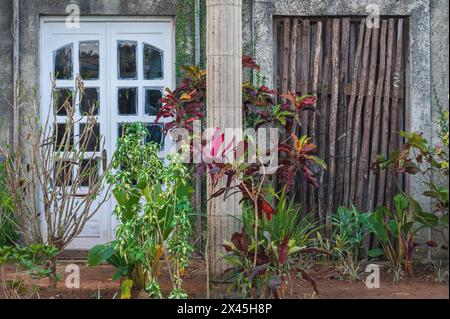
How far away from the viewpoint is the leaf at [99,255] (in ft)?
19.6

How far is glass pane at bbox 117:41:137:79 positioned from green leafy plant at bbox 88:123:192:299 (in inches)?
84.8

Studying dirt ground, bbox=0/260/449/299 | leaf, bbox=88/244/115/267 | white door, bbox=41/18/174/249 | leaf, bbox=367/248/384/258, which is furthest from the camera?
white door, bbox=41/18/174/249

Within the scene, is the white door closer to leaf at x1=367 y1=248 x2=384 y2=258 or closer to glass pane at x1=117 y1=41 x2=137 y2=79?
glass pane at x1=117 y1=41 x2=137 y2=79

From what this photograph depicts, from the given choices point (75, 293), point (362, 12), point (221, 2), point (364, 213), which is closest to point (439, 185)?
point (364, 213)

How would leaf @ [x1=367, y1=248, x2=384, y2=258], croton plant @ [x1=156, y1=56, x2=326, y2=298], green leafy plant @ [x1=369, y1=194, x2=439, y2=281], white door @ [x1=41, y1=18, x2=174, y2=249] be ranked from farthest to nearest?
white door @ [x1=41, y1=18, x2=174, y2=249], leaf @ [x1=367, y1=248, x2=384, y2=258], green leafy plant @ [x1=369, y1=194, x2=439, y2=281], croton plant @ [x1=156, y1=56, x2=326, y2=298]

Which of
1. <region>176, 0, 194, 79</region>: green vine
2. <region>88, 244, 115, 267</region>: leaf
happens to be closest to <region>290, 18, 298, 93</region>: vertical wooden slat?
<region>176, 0, 194, 79</region>: green vine

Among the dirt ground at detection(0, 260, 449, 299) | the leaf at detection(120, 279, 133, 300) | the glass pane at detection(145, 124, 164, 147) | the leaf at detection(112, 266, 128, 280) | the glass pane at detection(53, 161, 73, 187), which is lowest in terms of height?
the dirt ground at detection(0, 260, 449, 299)

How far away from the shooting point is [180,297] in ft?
18.1

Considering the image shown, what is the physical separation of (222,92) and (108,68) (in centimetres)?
251

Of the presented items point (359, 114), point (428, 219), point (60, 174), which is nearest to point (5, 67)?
point (60, 174)

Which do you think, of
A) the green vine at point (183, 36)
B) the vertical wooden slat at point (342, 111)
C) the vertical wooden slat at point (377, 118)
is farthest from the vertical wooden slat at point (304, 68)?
the green vine at point (183, 36)

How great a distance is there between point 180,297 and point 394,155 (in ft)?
8.58

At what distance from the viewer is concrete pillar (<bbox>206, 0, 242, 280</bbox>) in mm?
5977
